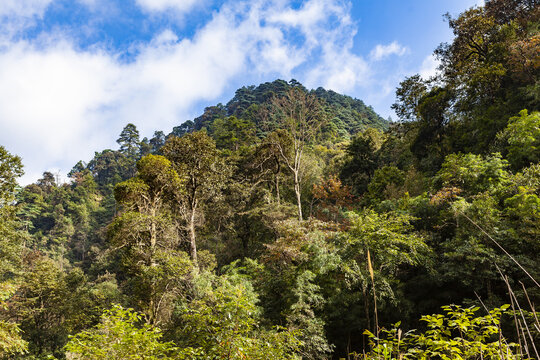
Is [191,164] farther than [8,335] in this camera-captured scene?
Yes

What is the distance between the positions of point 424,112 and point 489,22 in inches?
185

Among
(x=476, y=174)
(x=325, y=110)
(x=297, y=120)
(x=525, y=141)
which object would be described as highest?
(x=325, y=110)

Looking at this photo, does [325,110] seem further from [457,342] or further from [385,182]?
[457,342]

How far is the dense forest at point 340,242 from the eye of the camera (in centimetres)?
303

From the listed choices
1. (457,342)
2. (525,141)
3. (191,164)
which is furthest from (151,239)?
(525,141)

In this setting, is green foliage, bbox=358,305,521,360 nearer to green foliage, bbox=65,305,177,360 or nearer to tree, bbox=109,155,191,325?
green foliage, bbox=65,305,177,360

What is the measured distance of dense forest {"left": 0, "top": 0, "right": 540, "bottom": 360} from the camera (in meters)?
3.03

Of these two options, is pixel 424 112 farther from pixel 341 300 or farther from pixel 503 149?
pixel 341 300

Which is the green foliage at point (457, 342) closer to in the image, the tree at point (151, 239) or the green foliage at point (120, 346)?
the green foliage at point (120, 346)

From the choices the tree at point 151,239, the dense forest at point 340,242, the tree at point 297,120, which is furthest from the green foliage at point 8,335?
the tree at point 297,120

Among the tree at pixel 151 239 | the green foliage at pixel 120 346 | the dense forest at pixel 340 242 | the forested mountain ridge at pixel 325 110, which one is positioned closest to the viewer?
the green foliage at pixel 120 346

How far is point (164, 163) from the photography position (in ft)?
38.4

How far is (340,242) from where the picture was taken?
757 centimetres

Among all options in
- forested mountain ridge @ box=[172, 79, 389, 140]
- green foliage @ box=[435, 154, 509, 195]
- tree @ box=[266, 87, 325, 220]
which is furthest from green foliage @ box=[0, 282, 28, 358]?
forested mountain ridge @ box=[172, 79, 389, 140]
